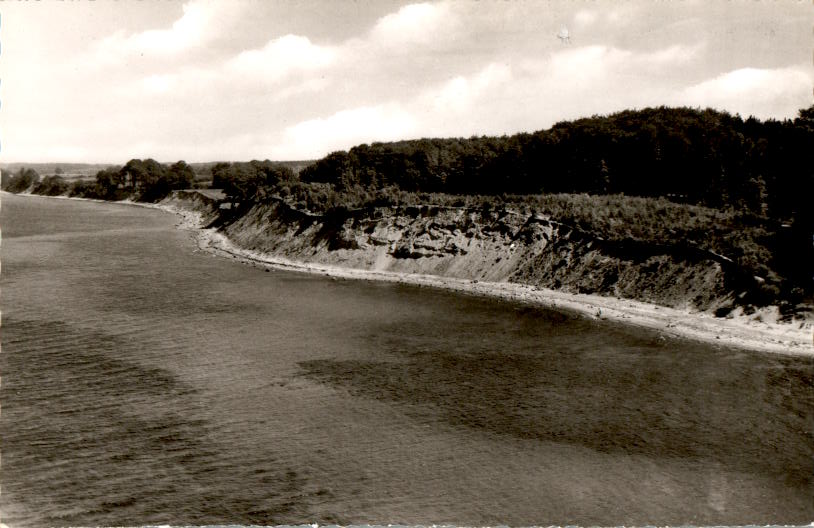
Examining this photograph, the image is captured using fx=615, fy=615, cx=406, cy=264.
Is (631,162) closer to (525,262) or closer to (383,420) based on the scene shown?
(525,262)

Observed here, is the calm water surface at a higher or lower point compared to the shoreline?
lower

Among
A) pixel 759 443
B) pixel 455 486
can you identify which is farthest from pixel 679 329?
pixel 455 486

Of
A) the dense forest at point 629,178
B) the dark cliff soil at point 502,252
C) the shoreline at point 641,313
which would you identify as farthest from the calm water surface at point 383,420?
the dense forest at point 629,178

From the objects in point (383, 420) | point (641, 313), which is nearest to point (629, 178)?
point (641, 313)

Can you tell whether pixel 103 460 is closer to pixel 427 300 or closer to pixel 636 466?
pixel 636 466

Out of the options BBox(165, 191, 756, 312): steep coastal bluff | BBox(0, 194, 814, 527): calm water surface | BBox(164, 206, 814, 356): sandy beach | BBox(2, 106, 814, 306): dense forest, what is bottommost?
BBox(0, 194, 814, 527): calm water surface

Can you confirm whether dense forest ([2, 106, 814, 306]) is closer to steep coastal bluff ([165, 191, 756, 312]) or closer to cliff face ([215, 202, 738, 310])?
steep coastal bluff ([165, 191, 756, 312])

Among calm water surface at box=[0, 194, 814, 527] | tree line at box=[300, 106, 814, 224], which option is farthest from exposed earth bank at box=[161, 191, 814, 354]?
tree line at box=[300, 106, 814, 224]
